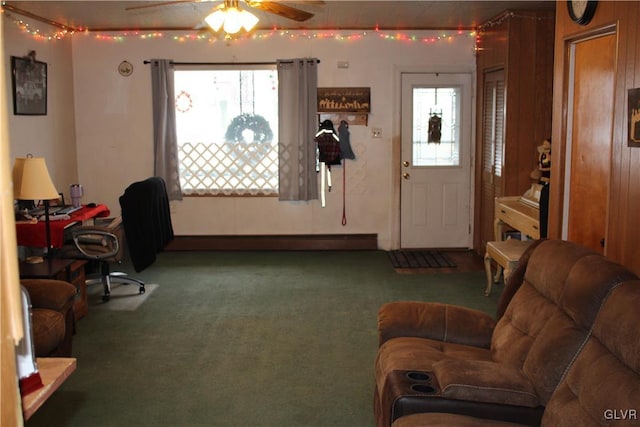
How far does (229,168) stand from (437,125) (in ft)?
7.44

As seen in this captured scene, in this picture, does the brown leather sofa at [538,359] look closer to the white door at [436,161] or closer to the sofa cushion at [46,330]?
the sofa cushion at [46,330]

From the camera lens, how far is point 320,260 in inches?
269

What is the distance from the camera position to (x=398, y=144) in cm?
721

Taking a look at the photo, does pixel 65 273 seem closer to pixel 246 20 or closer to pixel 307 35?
pixel 246 20

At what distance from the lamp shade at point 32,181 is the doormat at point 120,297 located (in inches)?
44.0

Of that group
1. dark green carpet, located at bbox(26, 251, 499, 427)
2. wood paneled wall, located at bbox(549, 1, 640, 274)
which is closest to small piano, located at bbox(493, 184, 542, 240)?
dark green carpet, located at bbox(26, 251, 499, 427)

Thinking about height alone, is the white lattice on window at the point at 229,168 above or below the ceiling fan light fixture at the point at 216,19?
below

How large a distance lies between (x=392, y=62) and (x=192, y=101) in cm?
216

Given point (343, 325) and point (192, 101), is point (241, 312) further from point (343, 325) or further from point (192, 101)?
point (192, 101)

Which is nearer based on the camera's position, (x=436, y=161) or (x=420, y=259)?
(x=420, y=259)

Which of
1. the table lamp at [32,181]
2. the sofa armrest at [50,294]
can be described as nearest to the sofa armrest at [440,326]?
the sofa armrest at [50,294]

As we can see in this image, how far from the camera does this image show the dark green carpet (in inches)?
133

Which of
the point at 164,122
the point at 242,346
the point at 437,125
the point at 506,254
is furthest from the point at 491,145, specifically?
the point at 242,346

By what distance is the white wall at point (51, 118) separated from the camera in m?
5.77
